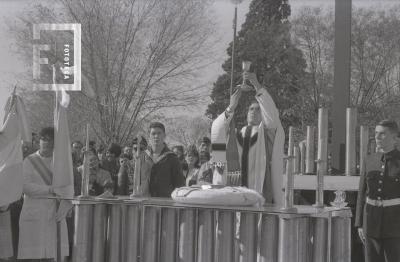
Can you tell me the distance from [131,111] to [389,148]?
15.5 metres

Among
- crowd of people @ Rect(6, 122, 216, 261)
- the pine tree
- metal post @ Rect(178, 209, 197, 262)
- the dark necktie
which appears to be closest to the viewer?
A: metal post @ Rect(178, 209, 197, 262)

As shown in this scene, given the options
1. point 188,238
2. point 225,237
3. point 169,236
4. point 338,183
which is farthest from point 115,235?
point 338,183

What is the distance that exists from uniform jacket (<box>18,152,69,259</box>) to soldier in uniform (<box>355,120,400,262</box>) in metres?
2.86

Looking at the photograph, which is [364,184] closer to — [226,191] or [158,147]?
[226,191]

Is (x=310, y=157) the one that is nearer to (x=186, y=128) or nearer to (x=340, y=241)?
(x=340, y=241)

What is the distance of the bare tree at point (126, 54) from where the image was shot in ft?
68.1

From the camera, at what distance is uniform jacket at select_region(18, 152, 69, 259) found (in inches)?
238

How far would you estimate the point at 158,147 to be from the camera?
7.16m

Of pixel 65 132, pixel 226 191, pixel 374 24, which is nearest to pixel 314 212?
pixel 226 191

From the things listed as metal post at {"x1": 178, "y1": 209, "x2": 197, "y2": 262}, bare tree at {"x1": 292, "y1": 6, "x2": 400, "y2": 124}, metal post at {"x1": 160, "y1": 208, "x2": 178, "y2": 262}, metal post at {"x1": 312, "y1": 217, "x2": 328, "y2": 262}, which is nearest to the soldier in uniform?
metal post at {"x1": 312, "y1": 217, "x2": 328, "y2": 262}

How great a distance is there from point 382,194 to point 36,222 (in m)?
3.17

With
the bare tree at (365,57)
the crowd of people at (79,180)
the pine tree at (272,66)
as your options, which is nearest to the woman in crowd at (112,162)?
the crowd of people at (79,180)

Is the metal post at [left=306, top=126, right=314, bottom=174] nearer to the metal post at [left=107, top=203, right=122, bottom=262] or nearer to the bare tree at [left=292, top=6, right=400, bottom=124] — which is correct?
the metal post at [left=107, top=203, right=122, bottom=262]

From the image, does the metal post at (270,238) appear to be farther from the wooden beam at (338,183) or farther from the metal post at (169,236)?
the wooden beam at (338,183)
